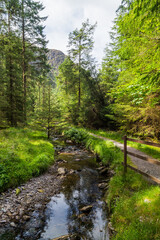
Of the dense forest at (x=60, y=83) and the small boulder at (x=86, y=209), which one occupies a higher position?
the dense forest at (x=60, y=83)

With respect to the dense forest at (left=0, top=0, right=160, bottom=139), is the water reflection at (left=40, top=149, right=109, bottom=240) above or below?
below

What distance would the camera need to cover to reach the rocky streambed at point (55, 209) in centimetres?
383

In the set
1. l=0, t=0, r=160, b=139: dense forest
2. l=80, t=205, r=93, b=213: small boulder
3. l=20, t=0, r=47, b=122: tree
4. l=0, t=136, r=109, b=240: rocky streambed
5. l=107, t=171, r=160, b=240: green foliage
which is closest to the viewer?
l=107, t=171, r=160, b=240: green foliage

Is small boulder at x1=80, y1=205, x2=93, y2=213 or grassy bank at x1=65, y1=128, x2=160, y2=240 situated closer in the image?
grassy bank at x1=65, y1=128, x2=160, y2=240

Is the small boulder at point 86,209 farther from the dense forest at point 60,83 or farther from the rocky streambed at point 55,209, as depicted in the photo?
the dense forest at point 60,83

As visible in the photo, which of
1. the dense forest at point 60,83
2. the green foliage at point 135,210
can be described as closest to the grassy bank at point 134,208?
the green foliage at point 135,210

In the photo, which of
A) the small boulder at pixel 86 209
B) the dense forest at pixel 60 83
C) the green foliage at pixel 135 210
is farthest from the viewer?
the dense forest at pixel 60 83

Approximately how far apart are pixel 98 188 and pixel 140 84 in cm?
523

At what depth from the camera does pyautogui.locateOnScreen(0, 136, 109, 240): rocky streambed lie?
12.6 ft

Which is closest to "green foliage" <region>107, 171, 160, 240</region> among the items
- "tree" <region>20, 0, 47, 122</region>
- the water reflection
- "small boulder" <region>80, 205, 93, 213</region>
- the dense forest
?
the water reflection

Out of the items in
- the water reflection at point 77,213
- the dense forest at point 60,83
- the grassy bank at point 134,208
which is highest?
the dense forest at point 60,83

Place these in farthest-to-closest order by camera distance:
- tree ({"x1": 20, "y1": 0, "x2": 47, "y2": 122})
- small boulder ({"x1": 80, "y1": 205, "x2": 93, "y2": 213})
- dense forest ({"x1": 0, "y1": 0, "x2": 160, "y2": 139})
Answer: tree ({"x1": 20, "y1": 0, "x2": 47, "y2": 122}) → dense forest ({"x1": 0, "y1": 0, "x2": 160, "y2": 139}) → small boulder ({"x1": 80, "y1": 205, "x2": 93, "y2": 213})

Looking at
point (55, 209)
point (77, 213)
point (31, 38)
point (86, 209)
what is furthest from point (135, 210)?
point (31, 38)

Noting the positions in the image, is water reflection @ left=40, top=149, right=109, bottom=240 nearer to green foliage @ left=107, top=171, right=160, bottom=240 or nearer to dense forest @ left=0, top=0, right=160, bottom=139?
green foliage @ left=107, top=171, right=160, bottom=240
